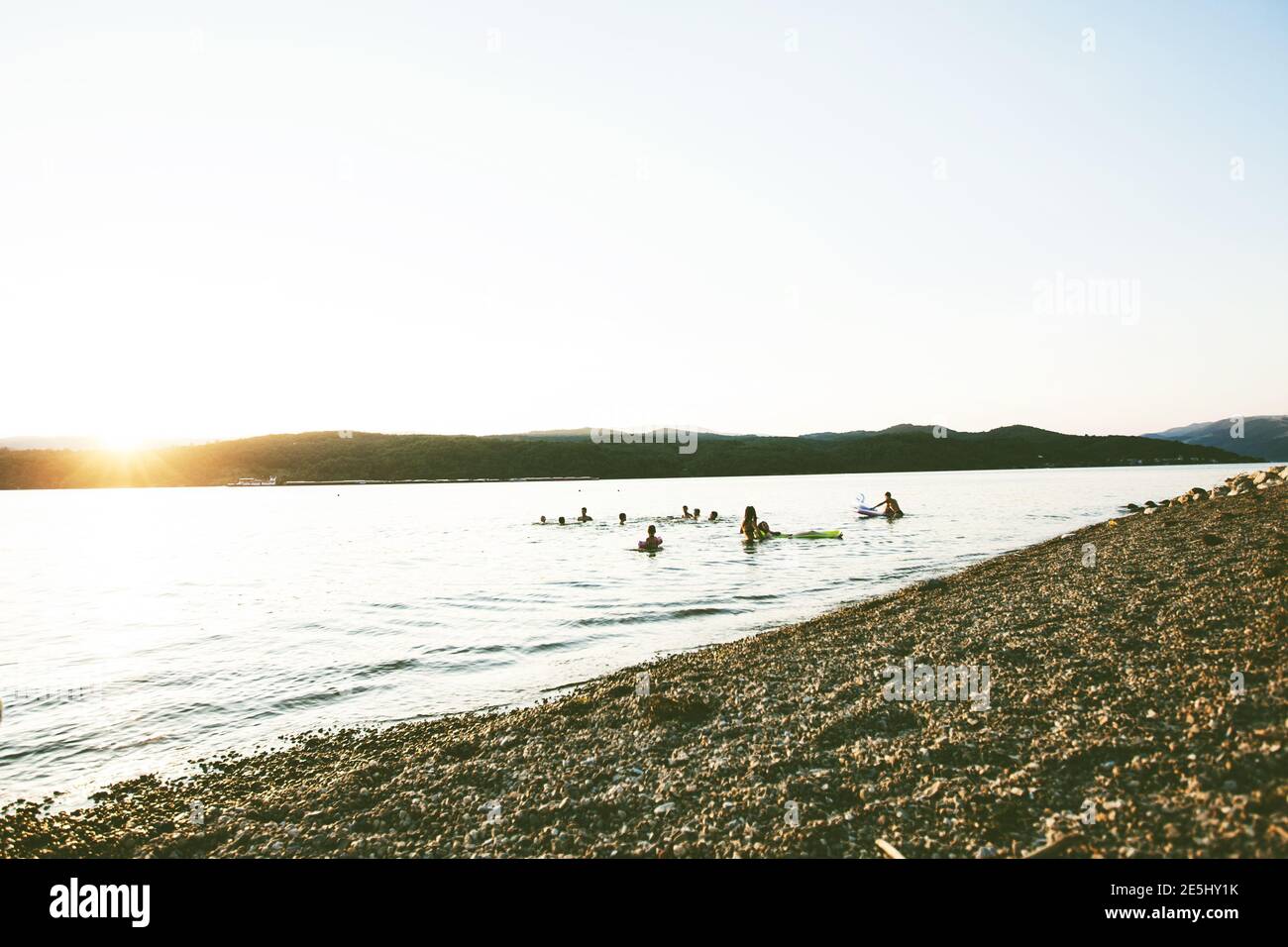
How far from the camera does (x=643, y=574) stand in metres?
34.0

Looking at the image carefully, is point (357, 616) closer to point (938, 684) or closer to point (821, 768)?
point (938, 684)

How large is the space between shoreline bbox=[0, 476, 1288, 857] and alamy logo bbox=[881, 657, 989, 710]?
0.78ft

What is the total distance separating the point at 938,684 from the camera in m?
12.2

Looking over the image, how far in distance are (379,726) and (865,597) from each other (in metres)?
17.9

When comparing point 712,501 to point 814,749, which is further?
point 712,501

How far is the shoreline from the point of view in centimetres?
694

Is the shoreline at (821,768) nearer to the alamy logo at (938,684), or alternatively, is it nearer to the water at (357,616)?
the alamy logo at (938,684)
